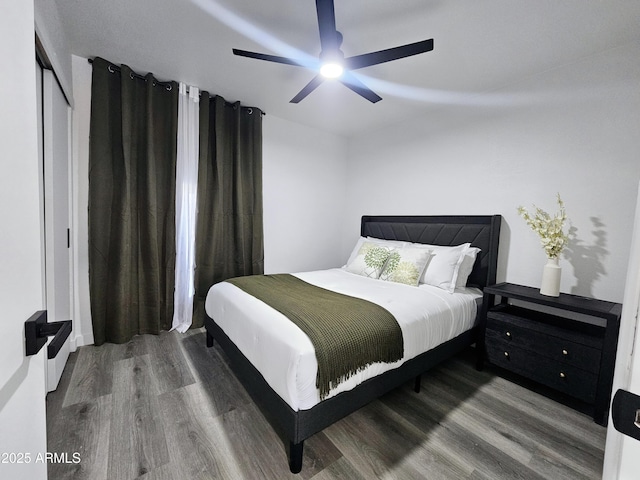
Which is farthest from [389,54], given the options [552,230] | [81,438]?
[81,438]

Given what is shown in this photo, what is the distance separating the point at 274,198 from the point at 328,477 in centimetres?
295

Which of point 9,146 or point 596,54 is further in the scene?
point 596,54

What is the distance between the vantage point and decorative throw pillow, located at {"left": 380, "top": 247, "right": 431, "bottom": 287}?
259 centimetres

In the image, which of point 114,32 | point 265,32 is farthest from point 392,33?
point 114,32

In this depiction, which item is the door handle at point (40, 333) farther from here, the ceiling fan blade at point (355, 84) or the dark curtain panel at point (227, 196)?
the dark curtain panel at point (227, 196)

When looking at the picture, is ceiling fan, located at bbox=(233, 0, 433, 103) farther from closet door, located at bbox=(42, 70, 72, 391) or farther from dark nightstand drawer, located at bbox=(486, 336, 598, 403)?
dark nightstand drawer, located at bbox=(486, 336, 598, 403)

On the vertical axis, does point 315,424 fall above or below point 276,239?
below

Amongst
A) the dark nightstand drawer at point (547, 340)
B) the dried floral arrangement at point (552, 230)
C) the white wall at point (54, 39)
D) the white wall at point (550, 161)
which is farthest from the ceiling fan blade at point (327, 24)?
the dark nightstand drawer at point (547, 340)

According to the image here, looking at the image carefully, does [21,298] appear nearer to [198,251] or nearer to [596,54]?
[198,251]

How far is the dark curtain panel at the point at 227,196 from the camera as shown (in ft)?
9.81

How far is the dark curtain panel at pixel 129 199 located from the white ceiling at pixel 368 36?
10.4 inches

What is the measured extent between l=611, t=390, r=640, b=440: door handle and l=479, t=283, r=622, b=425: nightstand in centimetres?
189

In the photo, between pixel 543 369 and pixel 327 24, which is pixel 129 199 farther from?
pixel 543 369

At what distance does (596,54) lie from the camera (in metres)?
2.06
